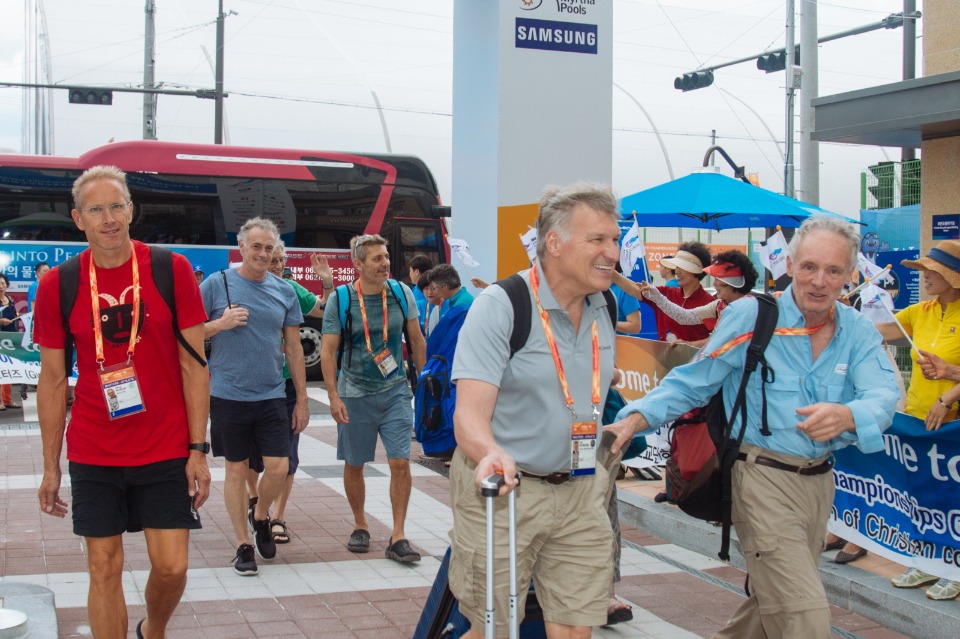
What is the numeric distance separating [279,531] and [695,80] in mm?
21040

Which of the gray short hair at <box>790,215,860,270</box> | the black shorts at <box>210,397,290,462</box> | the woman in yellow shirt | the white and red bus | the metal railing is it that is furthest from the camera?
the white and red bus

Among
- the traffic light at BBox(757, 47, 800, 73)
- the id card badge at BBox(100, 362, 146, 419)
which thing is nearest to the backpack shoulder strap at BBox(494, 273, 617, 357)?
the id card badge at BBox(100, 362, 146, 419)

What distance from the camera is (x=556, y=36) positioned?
271 inches

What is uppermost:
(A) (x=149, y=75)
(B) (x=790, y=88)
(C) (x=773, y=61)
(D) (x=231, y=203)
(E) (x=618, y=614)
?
(A) (x=149, y=75)

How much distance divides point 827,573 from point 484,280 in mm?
3128

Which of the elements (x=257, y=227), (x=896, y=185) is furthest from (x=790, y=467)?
(x=896, y=185)

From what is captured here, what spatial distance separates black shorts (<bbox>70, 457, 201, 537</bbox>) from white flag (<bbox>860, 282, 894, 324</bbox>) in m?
3.73

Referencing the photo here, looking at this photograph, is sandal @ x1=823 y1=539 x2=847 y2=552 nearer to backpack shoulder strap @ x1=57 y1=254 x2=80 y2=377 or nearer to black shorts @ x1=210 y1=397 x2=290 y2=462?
black shorts @ x1=210 y1=397 x2=290 y2=462

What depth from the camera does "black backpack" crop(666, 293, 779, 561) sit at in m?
3.77

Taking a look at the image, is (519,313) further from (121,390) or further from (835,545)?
(835,545)

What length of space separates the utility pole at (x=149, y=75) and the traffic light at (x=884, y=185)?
1968cm

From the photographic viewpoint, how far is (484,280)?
25.2ft

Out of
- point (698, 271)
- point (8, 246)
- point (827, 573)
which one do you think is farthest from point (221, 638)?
point (8, 246)

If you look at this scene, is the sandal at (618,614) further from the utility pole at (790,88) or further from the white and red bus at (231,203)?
the utility pole at (790,88)
